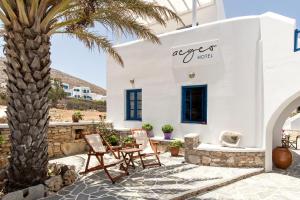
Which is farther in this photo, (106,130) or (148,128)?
(106,130)

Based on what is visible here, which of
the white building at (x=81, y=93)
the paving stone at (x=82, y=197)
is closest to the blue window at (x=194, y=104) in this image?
the paving stone at (x=82, y=197)

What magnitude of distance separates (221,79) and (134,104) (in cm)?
484

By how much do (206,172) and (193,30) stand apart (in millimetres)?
5548

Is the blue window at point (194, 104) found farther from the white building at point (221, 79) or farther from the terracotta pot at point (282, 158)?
the terracotta pot at point (282, 158)

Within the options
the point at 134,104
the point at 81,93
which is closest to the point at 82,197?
the point at 134,104

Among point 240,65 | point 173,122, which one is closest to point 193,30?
point 240,65

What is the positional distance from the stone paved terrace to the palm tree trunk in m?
0.91

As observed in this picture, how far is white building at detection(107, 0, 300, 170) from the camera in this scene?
8992 millimetres

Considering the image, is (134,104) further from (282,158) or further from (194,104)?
(282,158)

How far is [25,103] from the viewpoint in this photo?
20.6 ft

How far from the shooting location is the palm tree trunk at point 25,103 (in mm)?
6266

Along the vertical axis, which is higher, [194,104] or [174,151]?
[194,104]

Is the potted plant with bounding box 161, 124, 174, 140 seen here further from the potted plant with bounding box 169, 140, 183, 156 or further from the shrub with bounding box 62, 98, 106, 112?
the shrub with bounding box 62, 98, 106, 112

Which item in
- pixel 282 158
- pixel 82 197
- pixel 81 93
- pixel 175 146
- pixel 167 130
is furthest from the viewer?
pixel 81 93
